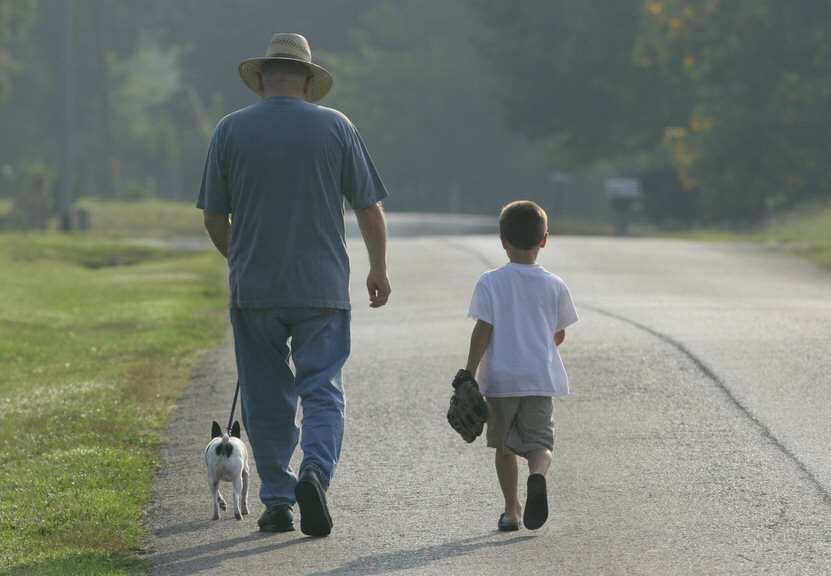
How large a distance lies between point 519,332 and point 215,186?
1.46 m

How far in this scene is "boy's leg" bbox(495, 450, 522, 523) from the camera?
7523mm

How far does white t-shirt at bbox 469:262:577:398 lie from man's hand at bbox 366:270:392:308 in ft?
1.30

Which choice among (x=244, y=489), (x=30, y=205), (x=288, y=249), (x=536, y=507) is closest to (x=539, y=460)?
(x=536, y=507)

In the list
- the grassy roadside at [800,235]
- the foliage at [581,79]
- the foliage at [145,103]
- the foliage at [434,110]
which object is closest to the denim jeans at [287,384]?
the grassy roadside at [800,235]

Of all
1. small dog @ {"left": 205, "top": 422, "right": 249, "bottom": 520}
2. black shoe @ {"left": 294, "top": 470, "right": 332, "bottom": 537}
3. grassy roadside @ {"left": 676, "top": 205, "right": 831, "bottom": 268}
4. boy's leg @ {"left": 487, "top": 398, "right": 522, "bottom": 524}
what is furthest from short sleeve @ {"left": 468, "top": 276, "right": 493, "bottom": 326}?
grassy roadside @ {"left": 676, "top": 205, "right": 831, "bottom": 268}

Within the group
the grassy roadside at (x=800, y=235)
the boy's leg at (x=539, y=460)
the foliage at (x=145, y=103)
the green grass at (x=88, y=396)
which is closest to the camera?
the boy's leg at (x=539, y=460)

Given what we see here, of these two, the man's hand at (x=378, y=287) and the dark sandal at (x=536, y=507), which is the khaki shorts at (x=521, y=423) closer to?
the dark sandal at (x=536, y=507)

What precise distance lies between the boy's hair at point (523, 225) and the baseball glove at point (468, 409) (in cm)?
63

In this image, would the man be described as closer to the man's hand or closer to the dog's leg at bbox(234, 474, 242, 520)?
the man's hand

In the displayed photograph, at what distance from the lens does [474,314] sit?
7453 mm

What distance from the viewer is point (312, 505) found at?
23.8ft

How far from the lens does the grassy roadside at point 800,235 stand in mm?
27312

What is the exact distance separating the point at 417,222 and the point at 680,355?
41.4 meters

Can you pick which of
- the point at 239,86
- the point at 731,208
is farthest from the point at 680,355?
the point at 239,86
